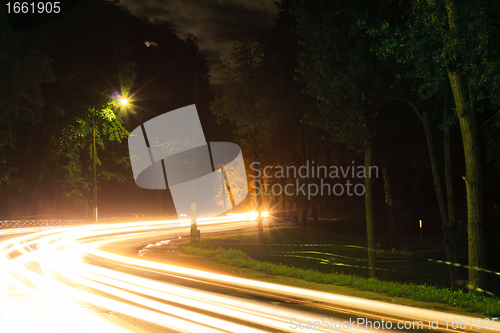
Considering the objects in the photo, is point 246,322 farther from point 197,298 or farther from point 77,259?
point 77,259

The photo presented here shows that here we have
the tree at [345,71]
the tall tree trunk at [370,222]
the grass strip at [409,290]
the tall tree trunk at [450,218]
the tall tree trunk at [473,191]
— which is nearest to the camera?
the grass strip at [409,290]

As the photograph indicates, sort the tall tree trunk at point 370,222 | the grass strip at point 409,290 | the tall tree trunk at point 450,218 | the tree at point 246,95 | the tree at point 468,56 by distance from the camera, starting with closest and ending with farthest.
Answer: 1. the grass strip at point 409,290
2. the tree at point 468,56
3. the tall tree trunk at point 450,218
4. the tall tree trunk at point 370,222
5. the tree at point 246,95

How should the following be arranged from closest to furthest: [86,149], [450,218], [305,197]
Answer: [450,218], [305,197], [86,149]

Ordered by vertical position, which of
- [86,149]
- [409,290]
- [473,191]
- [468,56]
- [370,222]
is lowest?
[409,290]

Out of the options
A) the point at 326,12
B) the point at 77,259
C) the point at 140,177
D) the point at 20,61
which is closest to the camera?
the point at 77,259

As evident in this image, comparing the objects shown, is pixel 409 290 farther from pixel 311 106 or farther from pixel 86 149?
pixel 86 149

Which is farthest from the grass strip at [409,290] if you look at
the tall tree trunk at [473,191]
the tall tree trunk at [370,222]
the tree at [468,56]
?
the tall tree trunk at [370,222]

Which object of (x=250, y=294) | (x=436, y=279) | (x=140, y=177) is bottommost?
(x=436, y=279)

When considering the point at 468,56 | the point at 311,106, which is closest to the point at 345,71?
the point at 468,56

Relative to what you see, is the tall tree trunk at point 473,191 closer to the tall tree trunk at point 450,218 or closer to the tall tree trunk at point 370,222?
the tall tree trunk at point 450,218

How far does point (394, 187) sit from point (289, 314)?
3422cm

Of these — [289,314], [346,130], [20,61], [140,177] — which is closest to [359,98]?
[346,130]

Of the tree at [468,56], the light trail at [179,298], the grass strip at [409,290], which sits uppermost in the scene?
the tree at [468,56]

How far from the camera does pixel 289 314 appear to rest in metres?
7.58
